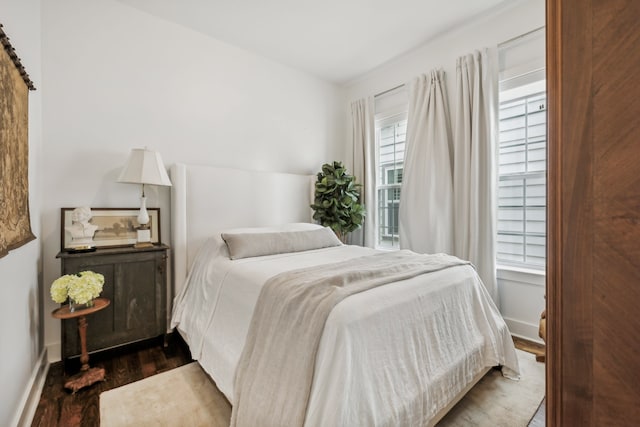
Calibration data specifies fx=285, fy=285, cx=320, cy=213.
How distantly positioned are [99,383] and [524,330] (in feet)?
11.3

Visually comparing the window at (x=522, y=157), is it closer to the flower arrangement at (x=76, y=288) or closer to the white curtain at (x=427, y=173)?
the white curtain at (x=427, y=173)

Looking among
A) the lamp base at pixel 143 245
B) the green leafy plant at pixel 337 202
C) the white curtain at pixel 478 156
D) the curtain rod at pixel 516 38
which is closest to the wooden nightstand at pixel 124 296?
the lamp base at pixel 143 245

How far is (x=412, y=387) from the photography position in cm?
135

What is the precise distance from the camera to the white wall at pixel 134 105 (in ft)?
7.46

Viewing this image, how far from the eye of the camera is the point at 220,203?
2.95 m

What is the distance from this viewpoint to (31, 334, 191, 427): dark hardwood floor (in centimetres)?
161

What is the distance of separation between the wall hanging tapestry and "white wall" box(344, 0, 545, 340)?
3.38 meters

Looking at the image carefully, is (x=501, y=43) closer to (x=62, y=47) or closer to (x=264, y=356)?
(x=264, y=356)

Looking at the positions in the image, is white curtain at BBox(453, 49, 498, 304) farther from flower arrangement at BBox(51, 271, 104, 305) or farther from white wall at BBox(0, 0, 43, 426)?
white wall at BBox(0, 0, 43, 426)

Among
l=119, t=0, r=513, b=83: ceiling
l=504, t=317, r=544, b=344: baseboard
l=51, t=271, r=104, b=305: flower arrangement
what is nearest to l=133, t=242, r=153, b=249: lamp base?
l=51, t=271, r=104, b=305: flower arrangement

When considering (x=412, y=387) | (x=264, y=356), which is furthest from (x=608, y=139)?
(x=264, y=356)

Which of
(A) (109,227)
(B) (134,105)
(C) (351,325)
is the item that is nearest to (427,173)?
(C) (351,325)

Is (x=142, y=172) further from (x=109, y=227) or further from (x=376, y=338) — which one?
(x=376, y=338)

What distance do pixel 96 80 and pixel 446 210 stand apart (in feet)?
11.4
